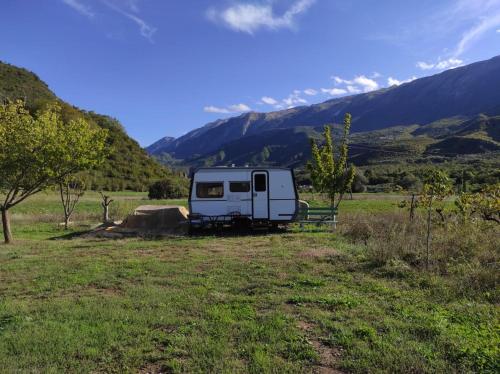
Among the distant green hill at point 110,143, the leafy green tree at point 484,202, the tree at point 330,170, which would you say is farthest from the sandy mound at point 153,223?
the distant green hill at point 110,143

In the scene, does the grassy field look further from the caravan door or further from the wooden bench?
the wooden bench

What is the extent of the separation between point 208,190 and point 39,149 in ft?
21.0

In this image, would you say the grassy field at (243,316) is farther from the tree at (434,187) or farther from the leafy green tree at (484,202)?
the tree at (434,187)

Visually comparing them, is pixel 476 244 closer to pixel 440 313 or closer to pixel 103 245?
pixel 440 313

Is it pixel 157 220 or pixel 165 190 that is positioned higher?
pixel 165 190

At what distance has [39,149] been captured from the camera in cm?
1339

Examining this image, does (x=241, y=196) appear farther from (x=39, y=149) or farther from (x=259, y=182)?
(x=39, y=149)

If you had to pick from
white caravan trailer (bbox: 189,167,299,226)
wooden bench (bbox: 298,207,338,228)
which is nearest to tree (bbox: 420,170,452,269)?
wooden bench (bbox: 298,207,338,228)

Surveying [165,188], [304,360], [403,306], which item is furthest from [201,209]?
[165,188]

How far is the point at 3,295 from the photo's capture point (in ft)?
23.7

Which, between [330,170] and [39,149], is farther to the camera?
[330,170]

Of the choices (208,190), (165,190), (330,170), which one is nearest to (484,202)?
(330,170)

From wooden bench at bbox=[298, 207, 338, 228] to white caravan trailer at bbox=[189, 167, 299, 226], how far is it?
770mm

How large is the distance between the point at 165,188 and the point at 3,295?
39.2 meters
